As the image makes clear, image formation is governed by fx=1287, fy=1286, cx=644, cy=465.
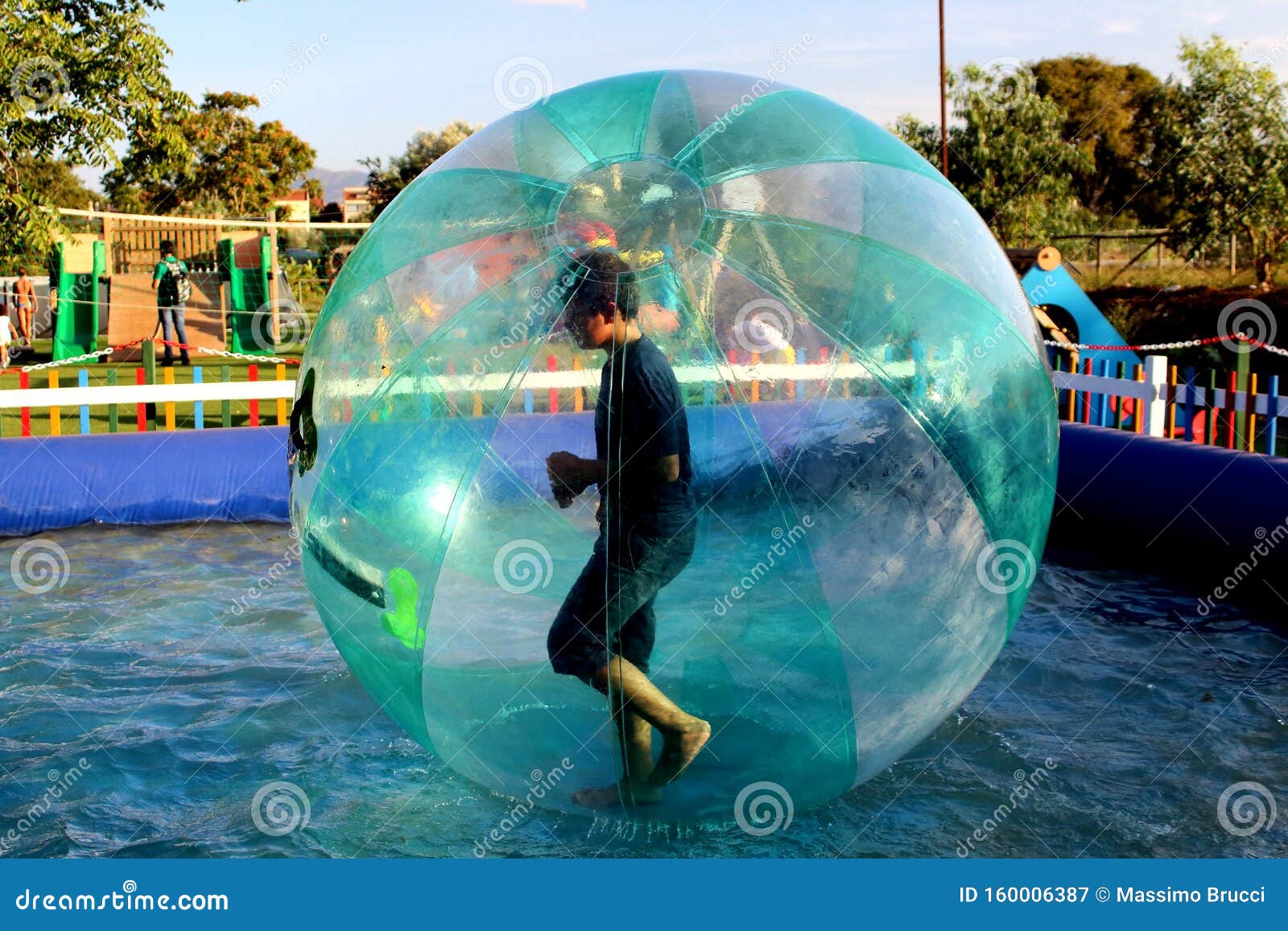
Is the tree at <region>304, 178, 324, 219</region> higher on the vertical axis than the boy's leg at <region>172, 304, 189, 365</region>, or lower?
higher

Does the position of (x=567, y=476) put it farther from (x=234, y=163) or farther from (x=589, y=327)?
(x=234, y=163)

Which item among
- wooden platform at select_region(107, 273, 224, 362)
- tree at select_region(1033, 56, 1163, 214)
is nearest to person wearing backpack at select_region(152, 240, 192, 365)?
wooden platform at select_region(107, 273, 224, 362)

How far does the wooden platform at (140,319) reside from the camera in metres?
21.8

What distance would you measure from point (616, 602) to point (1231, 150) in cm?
2420

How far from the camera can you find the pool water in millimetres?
4000

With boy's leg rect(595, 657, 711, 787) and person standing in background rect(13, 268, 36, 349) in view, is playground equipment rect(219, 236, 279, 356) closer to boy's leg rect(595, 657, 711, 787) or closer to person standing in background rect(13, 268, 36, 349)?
person standing in background rect(13, 268, 36, 349)

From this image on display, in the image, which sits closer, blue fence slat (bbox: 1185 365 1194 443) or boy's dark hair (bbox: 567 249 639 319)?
boy's dark hair (bbox: 567 249 639 319)

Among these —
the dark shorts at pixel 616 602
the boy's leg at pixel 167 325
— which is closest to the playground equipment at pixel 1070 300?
the dark shorts at pixel 616 602

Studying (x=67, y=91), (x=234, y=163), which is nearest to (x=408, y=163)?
(x=234, y=163)

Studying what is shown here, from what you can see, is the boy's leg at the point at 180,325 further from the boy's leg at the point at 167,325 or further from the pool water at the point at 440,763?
the pool water at the point at 440,763

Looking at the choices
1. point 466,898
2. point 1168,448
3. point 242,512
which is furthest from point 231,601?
point 1168,448

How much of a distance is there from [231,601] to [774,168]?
4515 mm

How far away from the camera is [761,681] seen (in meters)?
3.43

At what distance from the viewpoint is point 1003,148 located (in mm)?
29344
